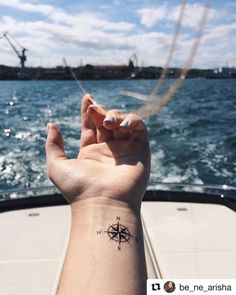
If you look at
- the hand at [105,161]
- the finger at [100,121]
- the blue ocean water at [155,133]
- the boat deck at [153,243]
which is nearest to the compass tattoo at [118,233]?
the hand at [105,161]

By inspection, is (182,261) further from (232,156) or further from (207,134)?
(207,134)

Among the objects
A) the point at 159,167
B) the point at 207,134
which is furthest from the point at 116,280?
the point at 207,134

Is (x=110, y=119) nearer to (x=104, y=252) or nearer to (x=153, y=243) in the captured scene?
(x=104, y=252)

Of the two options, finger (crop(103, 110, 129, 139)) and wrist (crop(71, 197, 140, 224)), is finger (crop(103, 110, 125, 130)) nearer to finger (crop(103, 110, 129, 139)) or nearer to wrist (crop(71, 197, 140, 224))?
finger (crop(103, 110, 129, 139))

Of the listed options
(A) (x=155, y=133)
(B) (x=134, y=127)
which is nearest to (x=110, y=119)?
(B) (x=134, y=127)

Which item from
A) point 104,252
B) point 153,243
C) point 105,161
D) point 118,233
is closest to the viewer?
point 104,252

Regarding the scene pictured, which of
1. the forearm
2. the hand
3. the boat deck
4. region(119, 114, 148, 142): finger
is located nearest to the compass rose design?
the forearm
